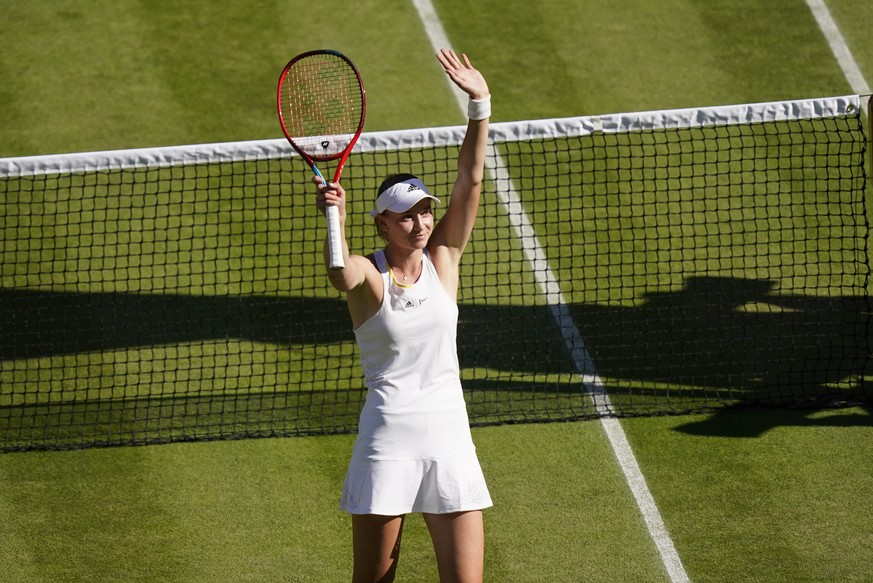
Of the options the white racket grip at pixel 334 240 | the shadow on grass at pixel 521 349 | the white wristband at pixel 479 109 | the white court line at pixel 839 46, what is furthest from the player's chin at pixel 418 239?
the white court line at pixel 839 46

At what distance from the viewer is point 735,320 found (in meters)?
10.6

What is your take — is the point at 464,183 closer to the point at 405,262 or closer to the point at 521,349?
the point at 405,262

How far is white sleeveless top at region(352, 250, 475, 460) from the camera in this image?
598 centimetres

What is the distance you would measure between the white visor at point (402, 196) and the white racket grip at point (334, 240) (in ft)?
1.62

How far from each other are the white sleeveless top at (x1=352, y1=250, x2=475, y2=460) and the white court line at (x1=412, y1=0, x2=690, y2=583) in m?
2.50

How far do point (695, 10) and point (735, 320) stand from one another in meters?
6.37

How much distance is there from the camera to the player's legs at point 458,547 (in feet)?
19.4

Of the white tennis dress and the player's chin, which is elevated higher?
the player's chin

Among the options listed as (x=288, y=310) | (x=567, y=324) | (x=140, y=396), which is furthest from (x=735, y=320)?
(x=140, y=396)

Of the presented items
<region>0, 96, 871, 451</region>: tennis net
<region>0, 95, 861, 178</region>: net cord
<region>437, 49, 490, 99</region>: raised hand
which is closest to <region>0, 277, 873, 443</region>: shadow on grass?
<region>0, 96, 871, 451</region>: tennis net

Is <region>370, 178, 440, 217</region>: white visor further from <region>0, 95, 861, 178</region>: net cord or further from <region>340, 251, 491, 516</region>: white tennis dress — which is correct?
<region>0, 95, 861, 178</region>: net cord

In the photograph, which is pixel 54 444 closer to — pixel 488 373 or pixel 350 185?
pixel 488 373

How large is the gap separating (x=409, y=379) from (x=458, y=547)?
2.92ft

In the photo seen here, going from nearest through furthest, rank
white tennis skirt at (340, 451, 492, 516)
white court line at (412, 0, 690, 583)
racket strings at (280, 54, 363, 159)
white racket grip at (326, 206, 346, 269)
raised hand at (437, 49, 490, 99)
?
1. white racket grip at (326, 206, 346, 269)
2. white tennis skirt at (340, 451, 492, 516)
3. raised hand at (437, 49, 490, 99)
4. racket strings at (280, 54, 363, 159)
5. white court line at (412, 0, 690, 583)
